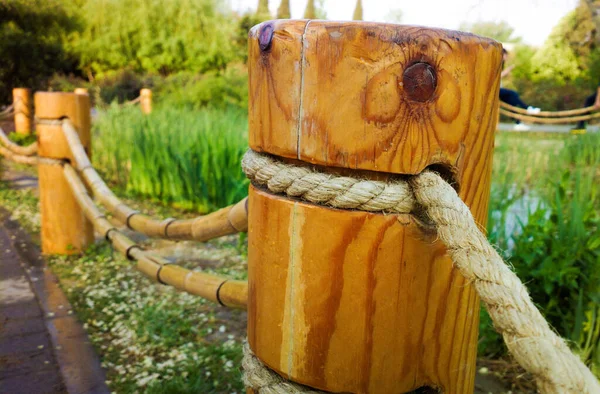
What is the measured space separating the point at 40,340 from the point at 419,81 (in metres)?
1.99

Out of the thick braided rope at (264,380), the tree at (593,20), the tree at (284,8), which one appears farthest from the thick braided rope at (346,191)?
the tree at (284,8)

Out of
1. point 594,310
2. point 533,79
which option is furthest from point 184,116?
point 533,79

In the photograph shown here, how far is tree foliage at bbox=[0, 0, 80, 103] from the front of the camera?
1310cm

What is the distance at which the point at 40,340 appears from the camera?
7.00 ft

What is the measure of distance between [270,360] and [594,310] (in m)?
1.34

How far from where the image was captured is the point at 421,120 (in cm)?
77

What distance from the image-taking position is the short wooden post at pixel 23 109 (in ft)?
24.2

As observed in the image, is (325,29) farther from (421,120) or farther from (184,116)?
(184,116)

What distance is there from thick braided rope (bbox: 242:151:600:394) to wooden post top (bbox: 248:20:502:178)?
0.12 feet

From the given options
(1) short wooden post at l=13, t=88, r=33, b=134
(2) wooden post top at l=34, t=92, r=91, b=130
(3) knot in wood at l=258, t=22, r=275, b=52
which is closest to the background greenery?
(2) wooden post top at l=34, t=92, r=91, b=130

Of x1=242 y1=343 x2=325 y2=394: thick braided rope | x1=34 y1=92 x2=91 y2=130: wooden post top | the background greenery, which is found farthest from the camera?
x1=34 y1=92 x2=91 y2=130: wooden post top

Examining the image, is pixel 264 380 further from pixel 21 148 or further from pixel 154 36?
pixel 154 36

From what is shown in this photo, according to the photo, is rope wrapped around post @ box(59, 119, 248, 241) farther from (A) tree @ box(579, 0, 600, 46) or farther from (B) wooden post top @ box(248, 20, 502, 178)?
(A) tree @ box(579, 0, 600, 46)

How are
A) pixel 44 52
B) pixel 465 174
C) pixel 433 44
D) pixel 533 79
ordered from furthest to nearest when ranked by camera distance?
pixel 533 79, pixel 44 52, pixel 465 174, pixel 433 44
